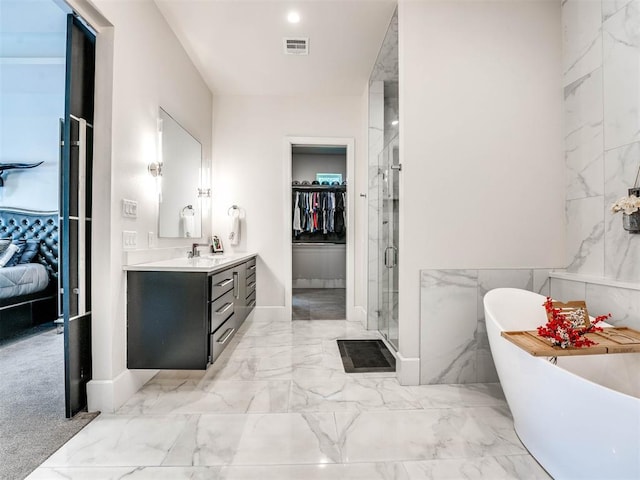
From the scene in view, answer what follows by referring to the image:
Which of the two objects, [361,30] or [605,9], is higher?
[361,30]

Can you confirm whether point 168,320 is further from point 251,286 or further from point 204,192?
point 204,192

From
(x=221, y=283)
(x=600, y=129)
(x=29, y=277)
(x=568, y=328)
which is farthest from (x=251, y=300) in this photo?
(x=600, y=129)

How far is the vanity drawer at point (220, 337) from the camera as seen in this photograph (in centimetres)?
196

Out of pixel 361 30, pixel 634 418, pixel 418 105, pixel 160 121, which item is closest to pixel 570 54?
pixel 418 105

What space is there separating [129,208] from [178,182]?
0.82m

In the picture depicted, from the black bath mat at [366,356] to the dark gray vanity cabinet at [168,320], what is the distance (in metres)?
1.17

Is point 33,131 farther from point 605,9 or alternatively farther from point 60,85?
point 605,9

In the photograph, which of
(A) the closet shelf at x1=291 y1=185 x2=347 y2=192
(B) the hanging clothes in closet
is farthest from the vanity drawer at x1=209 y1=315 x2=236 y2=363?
(A) the closet shelf at x1=291 y1=185 x2=347 y2=192

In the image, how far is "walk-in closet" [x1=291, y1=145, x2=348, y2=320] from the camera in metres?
5.61

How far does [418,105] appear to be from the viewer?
7.06 feet

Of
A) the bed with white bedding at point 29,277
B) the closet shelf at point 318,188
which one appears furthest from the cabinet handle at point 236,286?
the closet shelf at point 318,188

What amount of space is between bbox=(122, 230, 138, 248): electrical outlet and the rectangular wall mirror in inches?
13.0

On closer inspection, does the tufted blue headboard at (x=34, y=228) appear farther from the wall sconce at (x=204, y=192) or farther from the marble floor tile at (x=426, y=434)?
the marble floor tile at (x=426, y=434)

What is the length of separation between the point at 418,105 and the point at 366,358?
2051mm
